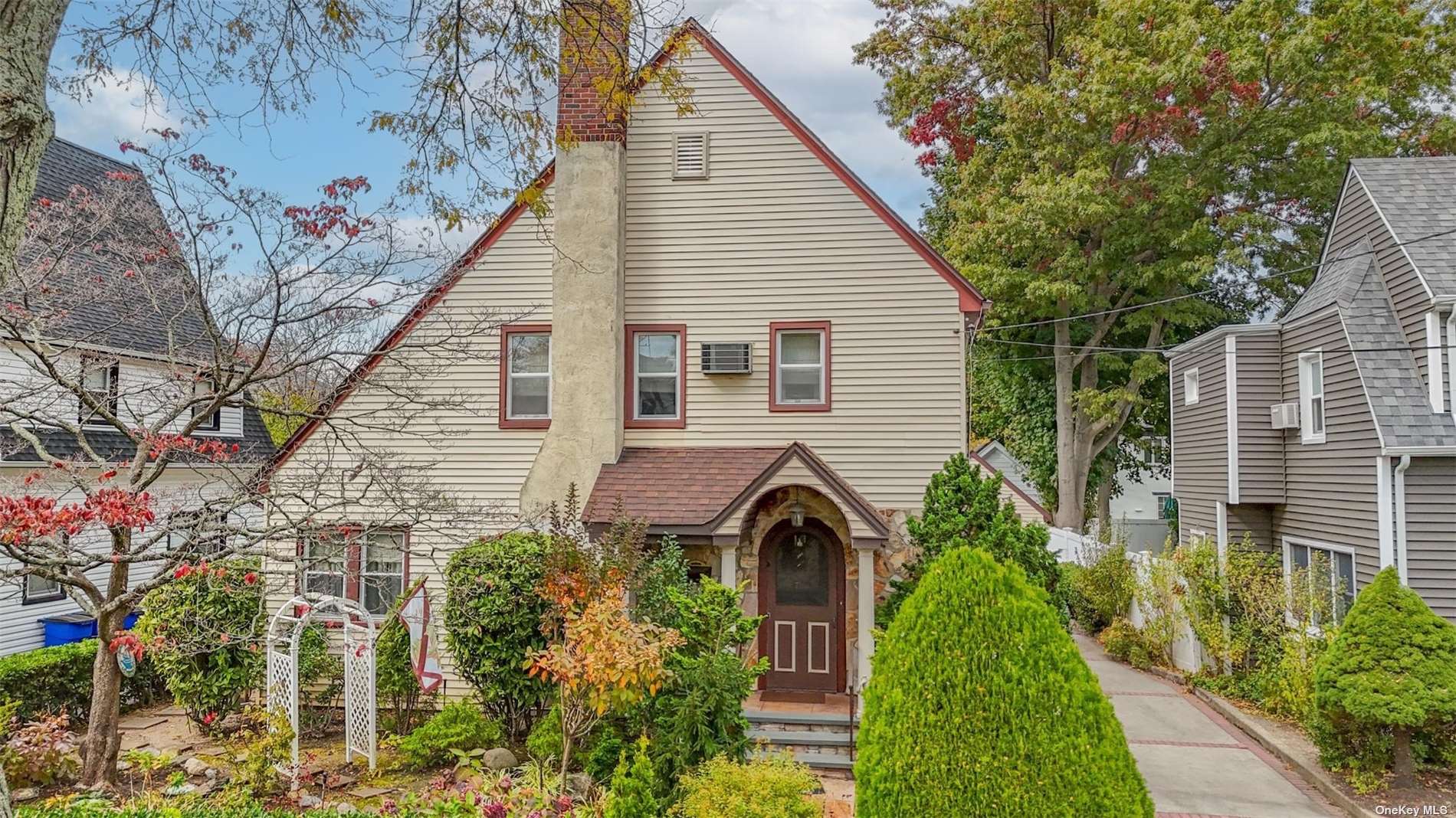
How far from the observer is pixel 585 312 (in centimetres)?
1070

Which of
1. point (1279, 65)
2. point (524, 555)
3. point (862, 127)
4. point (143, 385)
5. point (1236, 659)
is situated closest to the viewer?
point (143, 385)

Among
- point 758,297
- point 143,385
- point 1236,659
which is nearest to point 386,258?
point 143,385

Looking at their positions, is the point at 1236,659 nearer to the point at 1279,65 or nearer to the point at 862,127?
the point at 1279,65

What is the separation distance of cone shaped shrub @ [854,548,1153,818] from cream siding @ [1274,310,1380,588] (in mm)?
8464

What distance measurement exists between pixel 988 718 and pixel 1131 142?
19.1 metres

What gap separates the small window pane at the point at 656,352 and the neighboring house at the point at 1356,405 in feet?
30.2

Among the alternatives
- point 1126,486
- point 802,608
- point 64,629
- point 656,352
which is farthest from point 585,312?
point 1126,486

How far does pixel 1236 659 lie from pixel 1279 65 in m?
13.3

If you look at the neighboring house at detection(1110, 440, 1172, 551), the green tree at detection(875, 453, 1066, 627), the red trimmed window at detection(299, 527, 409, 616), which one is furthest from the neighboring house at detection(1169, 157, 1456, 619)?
the red trimmed window at detection(299, 527, 409, 616)

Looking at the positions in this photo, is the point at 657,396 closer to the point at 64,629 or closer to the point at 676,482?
the point at 676,482

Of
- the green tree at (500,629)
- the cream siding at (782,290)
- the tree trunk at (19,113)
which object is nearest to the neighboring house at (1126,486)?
the cream siding at (782,290)

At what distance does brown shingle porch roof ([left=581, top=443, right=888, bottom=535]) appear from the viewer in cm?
961

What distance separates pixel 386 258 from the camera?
8094 millimetres

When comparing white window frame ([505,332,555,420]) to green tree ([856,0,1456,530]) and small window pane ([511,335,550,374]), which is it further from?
green tree ([856,0,1456,530])
